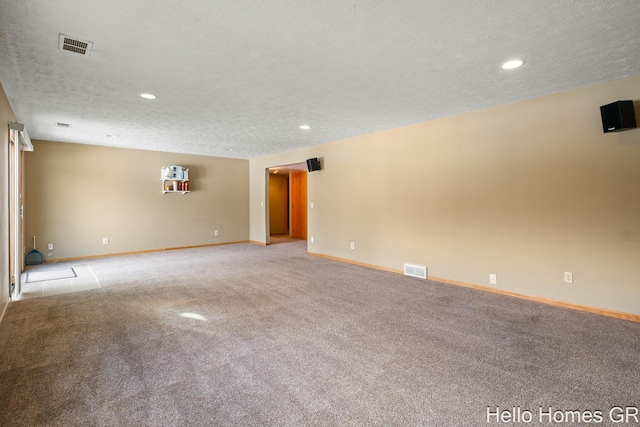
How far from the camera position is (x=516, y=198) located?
3.87 m

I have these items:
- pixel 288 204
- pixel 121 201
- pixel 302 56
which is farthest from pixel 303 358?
pixel 288 204

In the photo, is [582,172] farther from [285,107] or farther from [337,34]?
[285,107]

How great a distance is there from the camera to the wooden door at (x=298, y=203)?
1047 centimetres

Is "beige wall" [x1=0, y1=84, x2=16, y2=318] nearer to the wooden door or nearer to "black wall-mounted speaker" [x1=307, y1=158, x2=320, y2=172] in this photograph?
"black wall-mounted speaker" [x1=307, y1=158, x2=320, y2=172]

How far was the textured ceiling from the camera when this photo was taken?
205 cm

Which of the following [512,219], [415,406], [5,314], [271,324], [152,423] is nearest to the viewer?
[152,423]

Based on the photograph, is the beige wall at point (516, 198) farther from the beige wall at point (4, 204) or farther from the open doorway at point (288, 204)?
the beige wall at point (4, 204)

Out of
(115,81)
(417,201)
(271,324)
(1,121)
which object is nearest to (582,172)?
(417,201)

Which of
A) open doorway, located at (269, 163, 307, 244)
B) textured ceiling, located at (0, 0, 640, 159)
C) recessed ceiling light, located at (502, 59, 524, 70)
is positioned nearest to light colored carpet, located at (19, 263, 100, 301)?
textured ceiling, located at (0, 0, 640, 159)

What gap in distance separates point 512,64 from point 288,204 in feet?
31.0

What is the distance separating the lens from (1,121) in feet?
10.8

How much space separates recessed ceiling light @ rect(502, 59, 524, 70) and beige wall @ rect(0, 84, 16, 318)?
16.9 feet

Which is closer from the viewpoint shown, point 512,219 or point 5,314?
point 5,314

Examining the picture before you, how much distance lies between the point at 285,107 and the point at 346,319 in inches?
110
